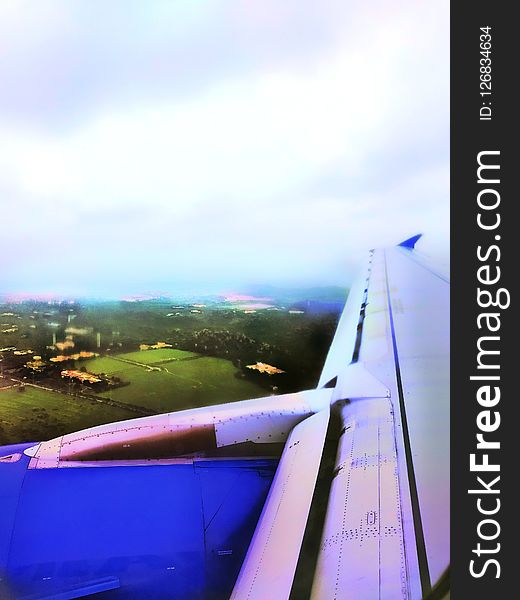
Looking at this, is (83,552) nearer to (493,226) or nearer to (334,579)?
(334,579)

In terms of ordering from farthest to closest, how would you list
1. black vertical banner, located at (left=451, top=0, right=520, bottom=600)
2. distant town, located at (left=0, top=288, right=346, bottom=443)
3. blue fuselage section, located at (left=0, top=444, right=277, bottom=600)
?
distant town, located at (left=0, top=288, right=346, bottom=443) → blue fuselage section, located at (left=0, top=444, right=277, bottom=600) → black vertical banner, located at (left=451, top=0, right=520, bottom=600)

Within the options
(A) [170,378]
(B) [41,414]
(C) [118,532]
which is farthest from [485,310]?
(B) [41,414]

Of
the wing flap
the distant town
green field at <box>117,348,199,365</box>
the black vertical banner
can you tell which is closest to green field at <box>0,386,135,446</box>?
the distant town

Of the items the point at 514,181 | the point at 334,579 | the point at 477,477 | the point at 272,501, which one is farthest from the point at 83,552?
the point at 514,181

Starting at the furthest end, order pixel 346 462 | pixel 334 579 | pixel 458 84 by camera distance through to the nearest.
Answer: pixel 346 462 → pixel 458 84 → pixel 334 579

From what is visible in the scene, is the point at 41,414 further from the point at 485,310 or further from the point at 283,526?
the point at 485,310

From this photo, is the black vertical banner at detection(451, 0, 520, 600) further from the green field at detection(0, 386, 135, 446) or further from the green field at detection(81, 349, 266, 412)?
the green field at detection(0, 386, 135, 446)

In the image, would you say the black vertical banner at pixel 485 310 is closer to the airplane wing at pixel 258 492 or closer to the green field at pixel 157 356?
the airplane wing at pixel 258 492
